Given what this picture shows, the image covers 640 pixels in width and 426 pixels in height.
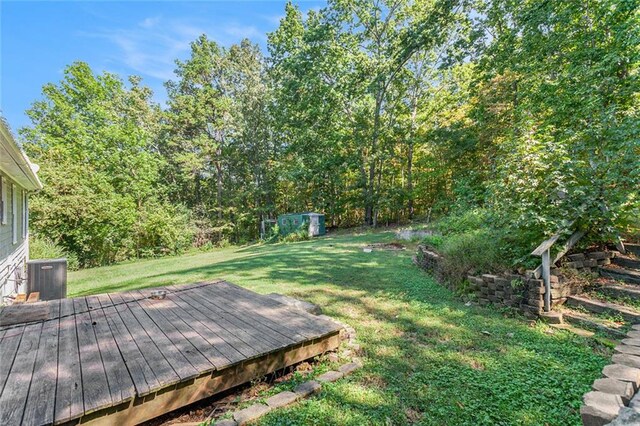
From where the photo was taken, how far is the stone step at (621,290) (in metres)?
3.58

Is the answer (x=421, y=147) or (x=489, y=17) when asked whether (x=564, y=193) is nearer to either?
(x=489, y=17)

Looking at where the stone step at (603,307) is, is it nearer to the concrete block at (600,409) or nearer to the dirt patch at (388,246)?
the concrete block at (600,409)

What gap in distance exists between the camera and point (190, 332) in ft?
8.86

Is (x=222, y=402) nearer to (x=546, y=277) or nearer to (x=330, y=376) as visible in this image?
(x=330, y=376)

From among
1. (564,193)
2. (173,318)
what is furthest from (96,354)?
(564,193)

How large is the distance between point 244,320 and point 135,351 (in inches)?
37.5

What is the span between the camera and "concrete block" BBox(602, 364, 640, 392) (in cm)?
205

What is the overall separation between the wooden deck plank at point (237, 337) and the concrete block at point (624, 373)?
7.90ft

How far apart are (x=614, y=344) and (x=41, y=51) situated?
26.4ft

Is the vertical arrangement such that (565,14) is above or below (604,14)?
above

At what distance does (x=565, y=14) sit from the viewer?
8.25 m

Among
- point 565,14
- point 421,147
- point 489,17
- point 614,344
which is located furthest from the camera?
point 421,147

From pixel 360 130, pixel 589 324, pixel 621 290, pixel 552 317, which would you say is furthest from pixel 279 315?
pixel 360 130

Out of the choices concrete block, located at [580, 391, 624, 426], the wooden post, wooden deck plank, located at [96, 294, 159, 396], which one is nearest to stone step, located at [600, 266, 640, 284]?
the wooden post
